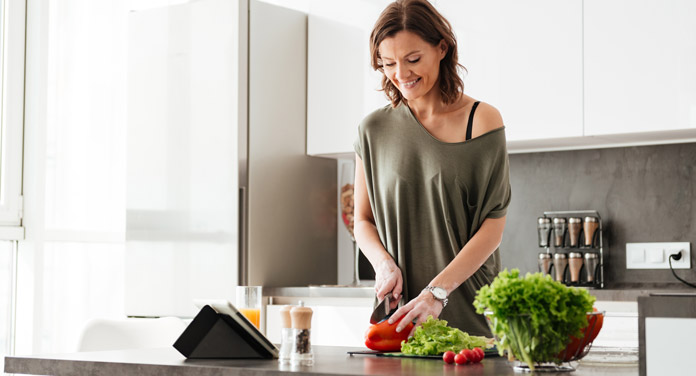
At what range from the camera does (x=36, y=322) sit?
3826 mm

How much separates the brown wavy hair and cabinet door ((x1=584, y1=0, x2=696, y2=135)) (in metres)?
1.49

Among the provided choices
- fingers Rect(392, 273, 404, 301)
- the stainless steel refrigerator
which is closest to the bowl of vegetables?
fingers Rect(392, 273, 404, 301)

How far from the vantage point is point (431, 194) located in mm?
1991

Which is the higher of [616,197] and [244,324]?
[616,197]

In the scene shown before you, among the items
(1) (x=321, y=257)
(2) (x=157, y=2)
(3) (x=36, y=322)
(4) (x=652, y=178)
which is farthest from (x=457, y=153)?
(2) (x=157, y=2)

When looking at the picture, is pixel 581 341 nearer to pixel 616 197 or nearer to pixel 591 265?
pixel 591 265

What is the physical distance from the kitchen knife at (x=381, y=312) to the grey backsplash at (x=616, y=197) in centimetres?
193

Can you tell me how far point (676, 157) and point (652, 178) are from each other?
0.40 feet

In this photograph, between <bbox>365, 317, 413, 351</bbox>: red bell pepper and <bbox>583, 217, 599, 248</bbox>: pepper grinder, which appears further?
<bbox>583, 217, 599, 248</bbox>: pepper grinder

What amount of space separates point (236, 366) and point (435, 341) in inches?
13.6

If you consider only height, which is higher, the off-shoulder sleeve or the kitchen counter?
the off-shoulder sleeve

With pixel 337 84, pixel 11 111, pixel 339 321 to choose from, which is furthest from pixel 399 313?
pixel 11 111

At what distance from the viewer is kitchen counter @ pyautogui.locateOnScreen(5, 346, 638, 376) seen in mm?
1309

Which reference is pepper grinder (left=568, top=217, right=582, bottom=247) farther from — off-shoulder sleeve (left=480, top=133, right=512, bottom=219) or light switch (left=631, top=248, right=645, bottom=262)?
off-shoulder sleeve (left=480, top=133, right=512, bottom=219)
